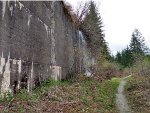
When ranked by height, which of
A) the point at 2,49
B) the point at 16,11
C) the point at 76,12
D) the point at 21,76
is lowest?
the point at 21,76

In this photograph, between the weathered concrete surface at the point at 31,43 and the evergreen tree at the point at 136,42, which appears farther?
the evergreen tree at the point at 136,42

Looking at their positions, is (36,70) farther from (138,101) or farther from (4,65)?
(138,101)

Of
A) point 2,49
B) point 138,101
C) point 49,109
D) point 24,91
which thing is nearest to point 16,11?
→ point 2,49

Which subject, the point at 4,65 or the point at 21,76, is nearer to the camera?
the point at 4,65

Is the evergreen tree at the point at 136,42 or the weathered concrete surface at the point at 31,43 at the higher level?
the evergreen tree at the point at 136,42

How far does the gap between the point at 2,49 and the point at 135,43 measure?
6191cm

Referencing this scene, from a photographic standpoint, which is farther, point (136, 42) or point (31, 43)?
point (136, 42)

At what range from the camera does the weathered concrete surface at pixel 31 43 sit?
32.8 ft

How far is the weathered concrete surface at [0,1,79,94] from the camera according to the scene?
1001 centimetres

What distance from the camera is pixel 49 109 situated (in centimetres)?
959

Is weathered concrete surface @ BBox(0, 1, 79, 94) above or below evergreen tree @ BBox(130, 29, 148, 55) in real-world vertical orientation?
below

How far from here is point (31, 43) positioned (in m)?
12.4

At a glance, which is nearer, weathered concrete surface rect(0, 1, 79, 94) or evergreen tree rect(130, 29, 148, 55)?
weathered concrete surface rect(0, 1, 79, 94)

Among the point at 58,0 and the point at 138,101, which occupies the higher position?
the point at 58,0
